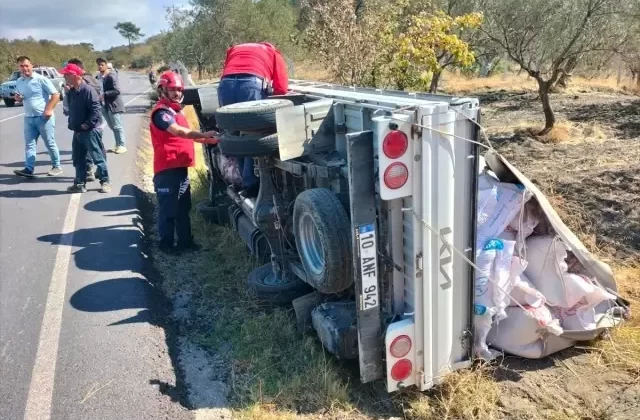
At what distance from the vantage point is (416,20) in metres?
12.6

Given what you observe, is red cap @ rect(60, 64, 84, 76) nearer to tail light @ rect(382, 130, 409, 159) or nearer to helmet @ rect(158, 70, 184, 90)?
helmet @ rect(158, 70, 184, 90)

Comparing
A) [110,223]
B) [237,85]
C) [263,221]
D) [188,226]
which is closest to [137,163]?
[110,223]

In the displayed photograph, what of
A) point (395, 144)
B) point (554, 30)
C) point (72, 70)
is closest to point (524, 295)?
point (395, 144)

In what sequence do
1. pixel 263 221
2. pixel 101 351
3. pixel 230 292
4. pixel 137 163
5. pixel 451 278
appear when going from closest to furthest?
pixel 451 278
pixel 101 351
pixel 263 221
pixel 230 292
pixel 137 163

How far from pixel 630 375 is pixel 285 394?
2.20 m

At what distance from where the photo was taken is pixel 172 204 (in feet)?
19.0

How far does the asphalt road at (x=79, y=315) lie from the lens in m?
3.32

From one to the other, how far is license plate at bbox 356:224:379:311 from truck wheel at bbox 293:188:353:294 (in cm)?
22

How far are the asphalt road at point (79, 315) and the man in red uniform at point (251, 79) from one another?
1.38m

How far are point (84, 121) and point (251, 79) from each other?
12.1 feet

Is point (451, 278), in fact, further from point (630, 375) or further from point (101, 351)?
point (101, 351)

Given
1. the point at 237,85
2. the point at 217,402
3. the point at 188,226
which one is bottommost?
the point at 217,402

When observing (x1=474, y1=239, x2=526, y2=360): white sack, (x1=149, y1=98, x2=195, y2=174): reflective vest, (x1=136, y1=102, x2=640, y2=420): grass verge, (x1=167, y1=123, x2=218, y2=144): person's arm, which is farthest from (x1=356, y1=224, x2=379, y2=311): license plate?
(x1=149, y1=98, x2=195, y2=174): reflective vest

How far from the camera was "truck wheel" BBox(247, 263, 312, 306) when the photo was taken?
432cm
